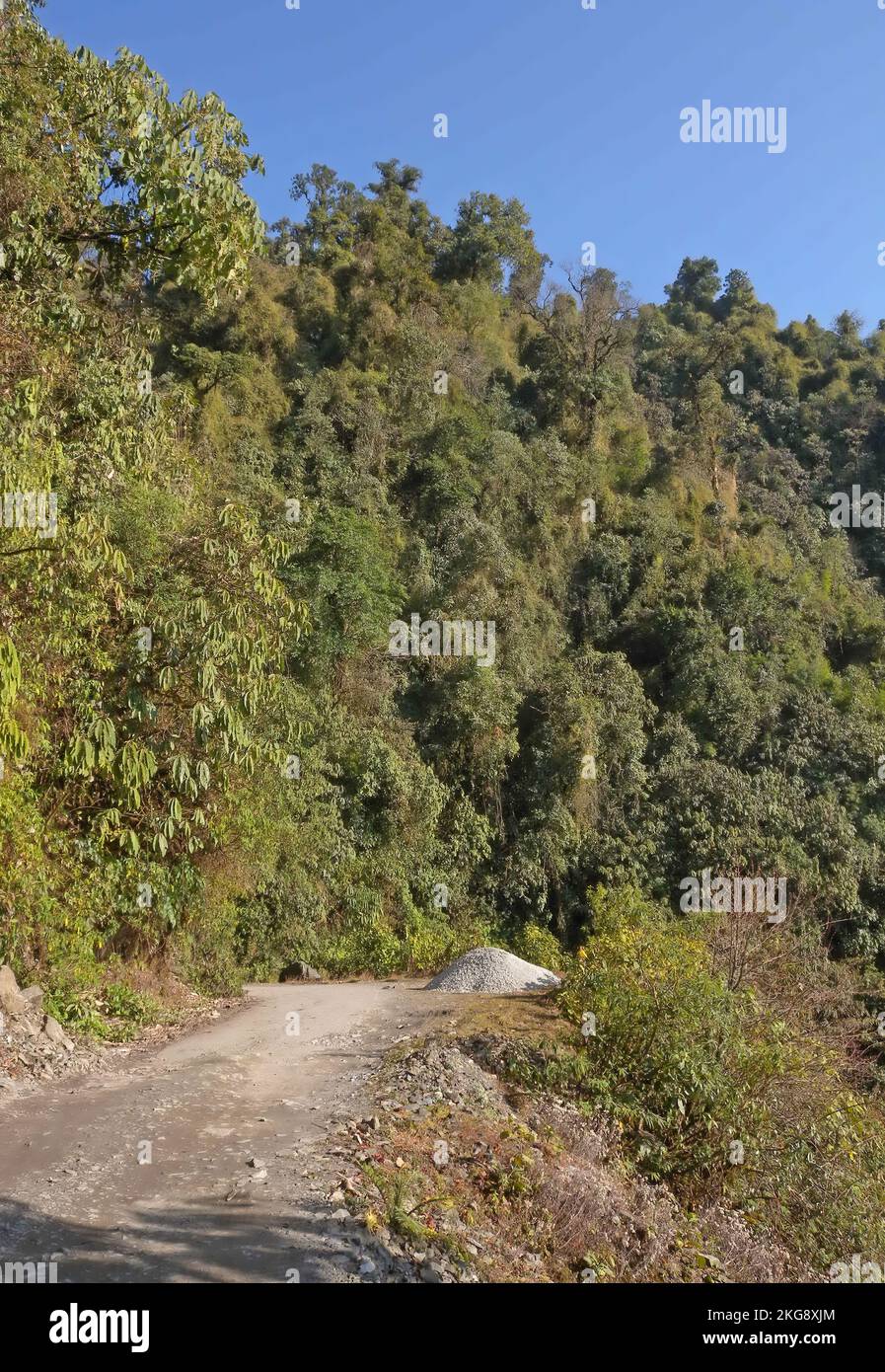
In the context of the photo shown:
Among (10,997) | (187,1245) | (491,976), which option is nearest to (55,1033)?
(10,997)

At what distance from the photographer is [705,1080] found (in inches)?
280

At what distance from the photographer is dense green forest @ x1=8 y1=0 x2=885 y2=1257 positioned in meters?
7.49

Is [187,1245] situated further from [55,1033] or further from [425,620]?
[425,620]

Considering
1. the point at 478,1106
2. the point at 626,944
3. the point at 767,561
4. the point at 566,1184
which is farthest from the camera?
the point at 767,561

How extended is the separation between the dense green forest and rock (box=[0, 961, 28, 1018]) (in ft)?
1.19

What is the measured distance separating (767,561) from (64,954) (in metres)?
23.9

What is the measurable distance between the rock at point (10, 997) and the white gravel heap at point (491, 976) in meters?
5.67

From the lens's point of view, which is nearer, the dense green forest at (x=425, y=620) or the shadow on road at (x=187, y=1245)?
the shadow on road at (x=187, y=1245)

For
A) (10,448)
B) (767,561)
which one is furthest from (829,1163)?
(767,561)

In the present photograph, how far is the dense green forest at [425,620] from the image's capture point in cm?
749

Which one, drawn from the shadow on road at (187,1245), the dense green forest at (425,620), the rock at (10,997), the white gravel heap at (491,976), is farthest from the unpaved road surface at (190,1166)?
the white gravel heap at (491,976)

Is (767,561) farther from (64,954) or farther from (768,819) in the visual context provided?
(64,954)

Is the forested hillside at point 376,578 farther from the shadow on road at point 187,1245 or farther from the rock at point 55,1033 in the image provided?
the shadow on road at point 187,1245

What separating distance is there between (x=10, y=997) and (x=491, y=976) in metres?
6.48
